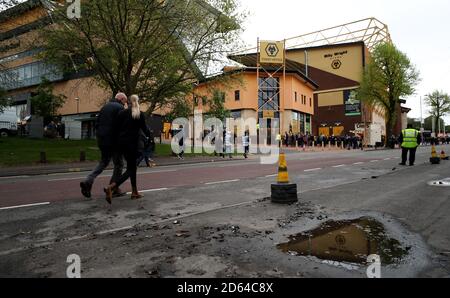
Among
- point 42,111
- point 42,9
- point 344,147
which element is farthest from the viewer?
point 344,147

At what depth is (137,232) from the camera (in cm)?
454

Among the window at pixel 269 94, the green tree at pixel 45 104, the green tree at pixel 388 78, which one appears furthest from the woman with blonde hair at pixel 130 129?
the green tree at pixel 388 78

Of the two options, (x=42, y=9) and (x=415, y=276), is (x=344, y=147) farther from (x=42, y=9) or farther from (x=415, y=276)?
(x=415, y=276)

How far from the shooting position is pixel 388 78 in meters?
46.5

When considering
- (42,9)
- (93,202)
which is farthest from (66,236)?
(42,9)

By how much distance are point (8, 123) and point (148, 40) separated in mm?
23960

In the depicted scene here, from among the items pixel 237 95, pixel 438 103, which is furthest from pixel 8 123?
pixel 438 103

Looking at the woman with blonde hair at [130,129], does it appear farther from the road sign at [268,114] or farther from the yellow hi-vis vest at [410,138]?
the road sign at [268,114]

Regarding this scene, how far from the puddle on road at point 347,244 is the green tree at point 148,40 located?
17.1 m

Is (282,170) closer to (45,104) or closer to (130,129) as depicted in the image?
(130,129)

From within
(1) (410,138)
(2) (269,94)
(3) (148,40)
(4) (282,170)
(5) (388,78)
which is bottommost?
(4) (282,170)

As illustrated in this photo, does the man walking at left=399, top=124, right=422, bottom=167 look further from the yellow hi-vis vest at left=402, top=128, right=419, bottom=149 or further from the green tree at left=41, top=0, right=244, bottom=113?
the green tree at left=41, top=0, right=244, bottom=113

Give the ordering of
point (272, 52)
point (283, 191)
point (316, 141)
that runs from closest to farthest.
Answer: point (283, 191)
point (272, 52)
point (316, 141)

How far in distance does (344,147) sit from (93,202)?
41.7 meters
